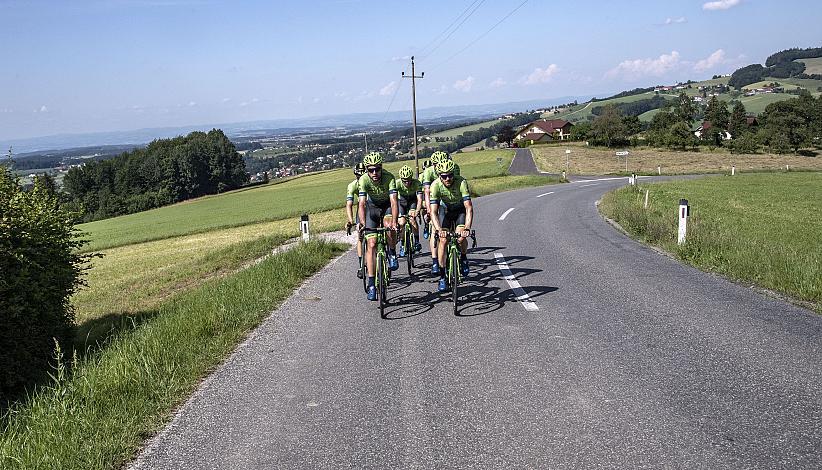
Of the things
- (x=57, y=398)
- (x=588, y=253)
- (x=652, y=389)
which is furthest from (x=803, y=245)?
(x=57, y=398)

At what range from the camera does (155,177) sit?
93.0 metres

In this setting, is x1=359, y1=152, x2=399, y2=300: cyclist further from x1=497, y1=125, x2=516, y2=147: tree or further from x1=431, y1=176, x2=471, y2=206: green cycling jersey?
x1=497, y1=125, x2=516, y2=147: tree

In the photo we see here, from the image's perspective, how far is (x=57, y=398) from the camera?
187 inches

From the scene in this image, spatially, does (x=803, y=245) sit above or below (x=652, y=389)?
below

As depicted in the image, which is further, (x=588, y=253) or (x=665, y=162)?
(x=665, y=162)

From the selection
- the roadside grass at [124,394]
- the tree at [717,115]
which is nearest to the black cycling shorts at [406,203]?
the roadside grass at [124,394]

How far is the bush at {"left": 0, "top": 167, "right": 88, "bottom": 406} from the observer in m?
7.07

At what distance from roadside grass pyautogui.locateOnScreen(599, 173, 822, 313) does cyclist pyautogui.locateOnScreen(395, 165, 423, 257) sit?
4.88m

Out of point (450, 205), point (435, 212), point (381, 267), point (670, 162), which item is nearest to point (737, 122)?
point (670, 162)

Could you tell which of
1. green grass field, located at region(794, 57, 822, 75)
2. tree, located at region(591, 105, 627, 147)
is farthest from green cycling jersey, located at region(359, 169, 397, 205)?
green grass field, located at region(794, 57, 822, 75)

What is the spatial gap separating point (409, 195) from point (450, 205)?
8.69 ft

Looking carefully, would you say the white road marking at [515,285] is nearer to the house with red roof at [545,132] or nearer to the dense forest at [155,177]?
the dense forest at [155,177]

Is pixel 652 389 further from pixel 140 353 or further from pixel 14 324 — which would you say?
pixel 14 324

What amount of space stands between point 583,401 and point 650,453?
34.1 inches
